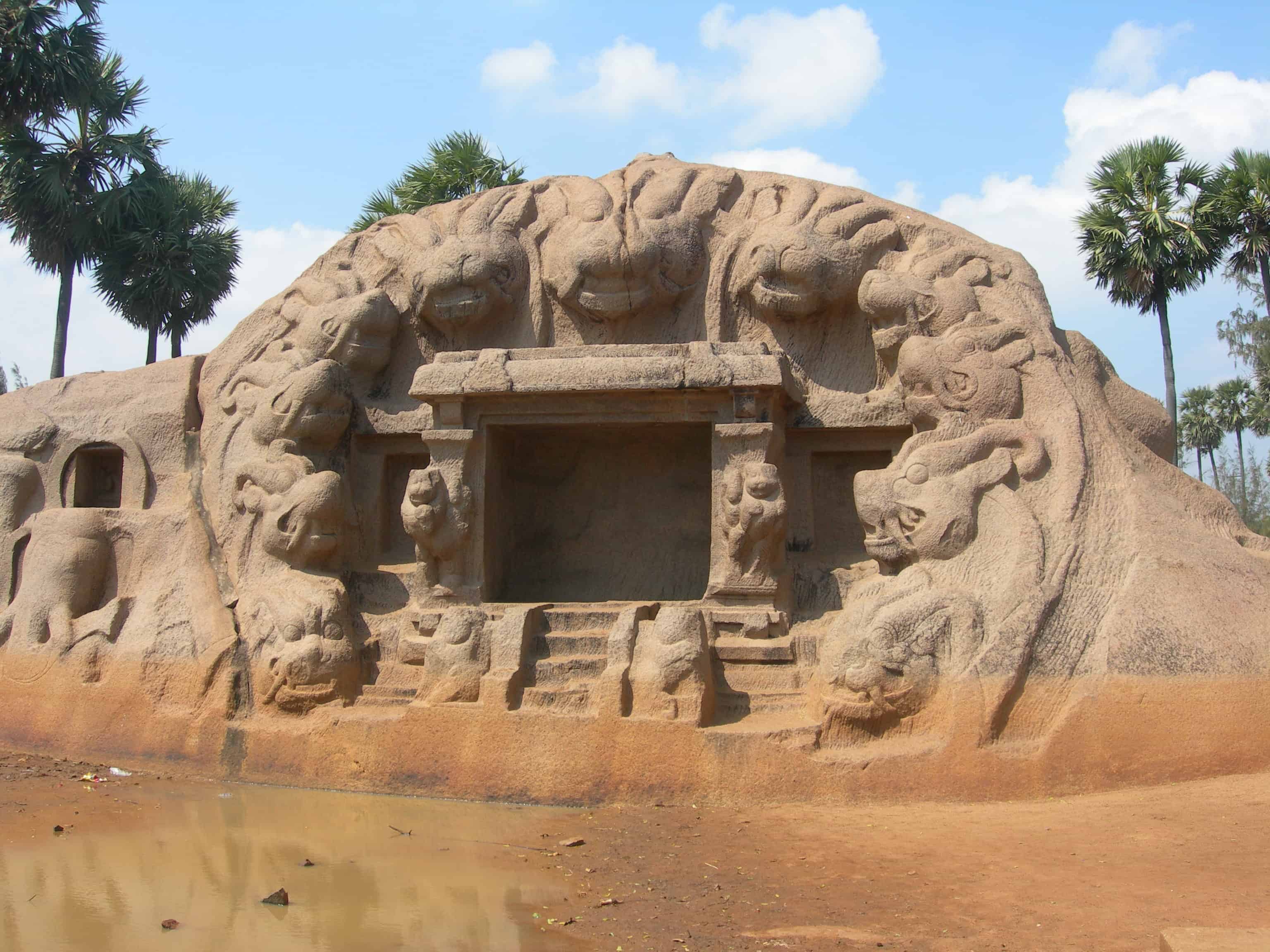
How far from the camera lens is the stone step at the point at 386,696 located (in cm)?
589

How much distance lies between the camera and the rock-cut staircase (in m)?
5.48

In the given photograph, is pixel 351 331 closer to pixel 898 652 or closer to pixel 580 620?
pixel 580 620

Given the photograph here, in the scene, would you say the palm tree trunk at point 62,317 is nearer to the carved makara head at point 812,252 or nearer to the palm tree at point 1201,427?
the carved makara head at point 812,252

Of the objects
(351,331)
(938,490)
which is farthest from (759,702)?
(351,331)

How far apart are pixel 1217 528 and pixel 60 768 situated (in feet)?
21.1

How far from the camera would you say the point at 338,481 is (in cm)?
642

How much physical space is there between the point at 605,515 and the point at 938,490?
2343 mm

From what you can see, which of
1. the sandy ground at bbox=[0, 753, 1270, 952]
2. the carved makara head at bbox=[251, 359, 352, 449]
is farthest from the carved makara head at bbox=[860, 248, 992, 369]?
the carved makara head at bbox=[251, 359, 352, 449]

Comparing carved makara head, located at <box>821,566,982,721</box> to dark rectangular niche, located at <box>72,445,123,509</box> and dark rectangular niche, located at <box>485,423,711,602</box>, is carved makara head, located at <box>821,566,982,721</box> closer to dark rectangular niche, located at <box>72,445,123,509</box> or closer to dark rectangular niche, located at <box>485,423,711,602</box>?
dark rectangular niche, located at <box>485,423,711,602</box>

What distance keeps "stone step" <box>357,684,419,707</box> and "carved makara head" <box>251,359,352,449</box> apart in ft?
5.58

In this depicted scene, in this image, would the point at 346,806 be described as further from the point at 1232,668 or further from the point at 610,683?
the point at 1232,668

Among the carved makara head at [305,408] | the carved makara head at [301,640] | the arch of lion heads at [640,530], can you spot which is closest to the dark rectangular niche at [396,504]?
the arch of lion heads at [640,530]

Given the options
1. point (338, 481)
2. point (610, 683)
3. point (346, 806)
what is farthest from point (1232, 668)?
point (338, 481)

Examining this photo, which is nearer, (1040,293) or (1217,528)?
(1217,528)
